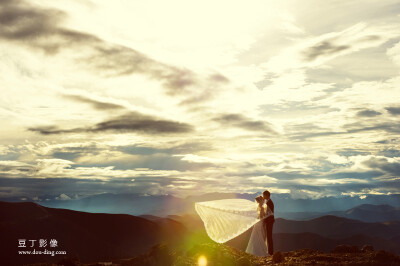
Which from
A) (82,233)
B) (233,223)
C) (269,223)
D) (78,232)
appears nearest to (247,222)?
(233,223)

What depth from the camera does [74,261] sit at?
83.5ft

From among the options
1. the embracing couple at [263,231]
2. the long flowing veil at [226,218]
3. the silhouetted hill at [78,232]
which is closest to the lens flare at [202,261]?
the long flowing veil at [226,218]

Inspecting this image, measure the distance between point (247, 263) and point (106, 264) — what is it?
26.8 feet

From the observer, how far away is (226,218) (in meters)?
27.1

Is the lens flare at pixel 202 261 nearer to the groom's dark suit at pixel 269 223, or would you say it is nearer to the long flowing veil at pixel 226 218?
the long flowing veil at pixel 226 218

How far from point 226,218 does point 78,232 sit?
4756 inches

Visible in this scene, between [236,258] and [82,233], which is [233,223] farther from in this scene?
[82,233]

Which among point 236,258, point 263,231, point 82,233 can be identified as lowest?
point 82,233

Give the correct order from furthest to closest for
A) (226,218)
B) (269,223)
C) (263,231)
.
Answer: (226,218), (263,231), (269,223)

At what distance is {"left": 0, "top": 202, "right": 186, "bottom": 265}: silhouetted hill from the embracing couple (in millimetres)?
92933

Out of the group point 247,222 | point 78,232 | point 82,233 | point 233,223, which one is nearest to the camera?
point 247,222

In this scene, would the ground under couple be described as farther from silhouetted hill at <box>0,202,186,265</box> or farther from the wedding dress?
silhouetted hill at <box>0,202,186,265</box>

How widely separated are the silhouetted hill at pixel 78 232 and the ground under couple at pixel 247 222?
9168 centimetres

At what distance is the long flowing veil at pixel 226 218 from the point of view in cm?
2612
